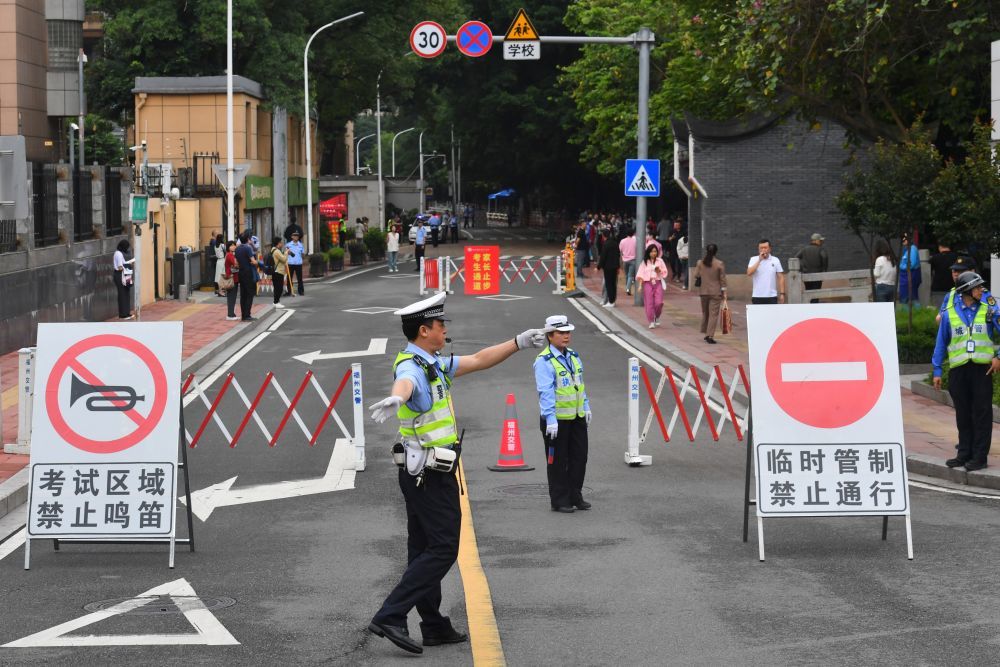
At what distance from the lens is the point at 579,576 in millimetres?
9477

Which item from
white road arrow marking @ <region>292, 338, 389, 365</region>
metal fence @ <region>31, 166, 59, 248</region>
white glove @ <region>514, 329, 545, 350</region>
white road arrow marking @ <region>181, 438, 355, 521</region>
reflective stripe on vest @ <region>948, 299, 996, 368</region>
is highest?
metal fence @ <region>31, 166, 59, 248</region>

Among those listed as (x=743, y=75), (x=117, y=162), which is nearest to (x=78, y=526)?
(x=743, y=75)

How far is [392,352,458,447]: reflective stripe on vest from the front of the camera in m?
7.96

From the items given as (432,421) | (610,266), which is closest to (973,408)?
(432,421)

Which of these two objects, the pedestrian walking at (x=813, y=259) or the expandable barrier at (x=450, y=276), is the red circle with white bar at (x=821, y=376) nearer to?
the pedestrian walking at (x=813, y=259)

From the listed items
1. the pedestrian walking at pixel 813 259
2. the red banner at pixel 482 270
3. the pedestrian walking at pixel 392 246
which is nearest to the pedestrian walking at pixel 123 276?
the red banner at pixel 482 270

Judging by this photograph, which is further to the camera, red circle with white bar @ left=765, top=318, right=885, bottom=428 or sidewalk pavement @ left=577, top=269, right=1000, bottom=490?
sidewalk pavement @ left=577, top=269, right=1000, bottom=490

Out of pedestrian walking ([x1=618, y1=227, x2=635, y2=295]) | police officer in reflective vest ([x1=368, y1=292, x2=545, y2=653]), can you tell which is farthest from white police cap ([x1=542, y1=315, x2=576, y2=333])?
pedestrian walking ([x1=618, y1=227, x2=635, y2=295])

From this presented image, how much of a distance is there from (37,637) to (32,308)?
62.4 feet

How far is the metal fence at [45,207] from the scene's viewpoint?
26.8 metres

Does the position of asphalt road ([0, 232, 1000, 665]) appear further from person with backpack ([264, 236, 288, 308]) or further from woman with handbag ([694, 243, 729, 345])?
person with backpack ([264, 236, 288, 308])

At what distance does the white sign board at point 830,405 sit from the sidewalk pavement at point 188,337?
585cm

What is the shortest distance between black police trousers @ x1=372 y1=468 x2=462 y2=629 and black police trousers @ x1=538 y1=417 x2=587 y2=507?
3.94m

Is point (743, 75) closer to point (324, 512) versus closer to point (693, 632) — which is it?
point (324, 512)
